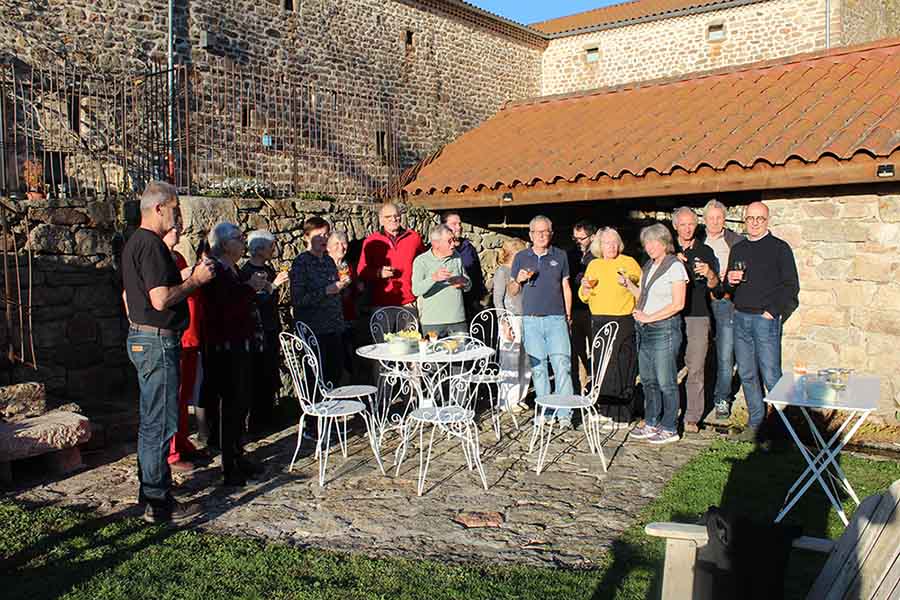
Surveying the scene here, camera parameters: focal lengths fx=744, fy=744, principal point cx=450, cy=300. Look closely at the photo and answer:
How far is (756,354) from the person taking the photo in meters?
5.68

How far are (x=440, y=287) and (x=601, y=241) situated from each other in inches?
55.0

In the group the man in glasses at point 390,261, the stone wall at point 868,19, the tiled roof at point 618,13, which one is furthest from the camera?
the tiled roof at point 618,13

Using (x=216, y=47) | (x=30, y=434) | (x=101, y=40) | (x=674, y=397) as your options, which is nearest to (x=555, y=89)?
(x=216, y=47)

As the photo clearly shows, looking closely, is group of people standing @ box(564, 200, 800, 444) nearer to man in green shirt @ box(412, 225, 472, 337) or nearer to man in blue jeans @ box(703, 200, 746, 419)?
man in blue jeans @ box(703, 200, 746, 419)

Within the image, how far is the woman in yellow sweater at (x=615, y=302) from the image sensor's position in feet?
20.1

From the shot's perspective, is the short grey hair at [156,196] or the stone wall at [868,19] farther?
the stone wall at [868,19]

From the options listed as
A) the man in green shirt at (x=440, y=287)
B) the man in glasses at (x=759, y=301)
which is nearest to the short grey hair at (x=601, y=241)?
the man in glasses at (x=759, y=301)

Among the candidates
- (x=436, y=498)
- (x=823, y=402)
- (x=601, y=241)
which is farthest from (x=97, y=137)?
(x=823, y=402)

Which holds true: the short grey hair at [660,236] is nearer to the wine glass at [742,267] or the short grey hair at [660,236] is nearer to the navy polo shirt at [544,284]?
the wine glass at [742,267]

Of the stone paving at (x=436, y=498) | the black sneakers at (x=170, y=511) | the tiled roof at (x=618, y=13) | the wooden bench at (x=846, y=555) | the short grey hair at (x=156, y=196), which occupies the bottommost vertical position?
the stone paving at (x=436, y=498)

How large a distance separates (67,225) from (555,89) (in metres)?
19.9

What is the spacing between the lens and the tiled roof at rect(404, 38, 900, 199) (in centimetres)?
632

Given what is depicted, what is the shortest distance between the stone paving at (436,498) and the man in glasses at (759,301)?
602mm

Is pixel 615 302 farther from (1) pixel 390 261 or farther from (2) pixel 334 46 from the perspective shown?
(2) pixel 334 46
